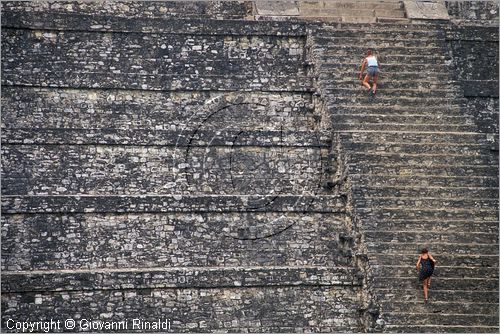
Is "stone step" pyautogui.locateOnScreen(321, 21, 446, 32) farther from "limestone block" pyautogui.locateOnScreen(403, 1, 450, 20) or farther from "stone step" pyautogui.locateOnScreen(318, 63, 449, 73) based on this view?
"stone step" pyautogui.locateOnScreen(318, 63, 449, 73)

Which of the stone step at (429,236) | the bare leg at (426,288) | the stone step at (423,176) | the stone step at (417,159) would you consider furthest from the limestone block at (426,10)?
the bare leg at (426,288)

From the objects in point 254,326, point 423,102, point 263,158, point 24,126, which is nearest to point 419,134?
point 423,102

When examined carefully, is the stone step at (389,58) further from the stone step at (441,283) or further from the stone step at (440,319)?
the stone step at (440,319)

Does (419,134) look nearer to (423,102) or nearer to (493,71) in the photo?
(423,102)

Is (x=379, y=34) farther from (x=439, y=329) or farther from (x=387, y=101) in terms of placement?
(x=439, y=329)

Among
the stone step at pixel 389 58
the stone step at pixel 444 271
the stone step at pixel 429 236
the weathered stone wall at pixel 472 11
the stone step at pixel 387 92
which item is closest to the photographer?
the stone step at pixel 444 271

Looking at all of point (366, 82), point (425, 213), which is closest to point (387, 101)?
point (366, 82)
